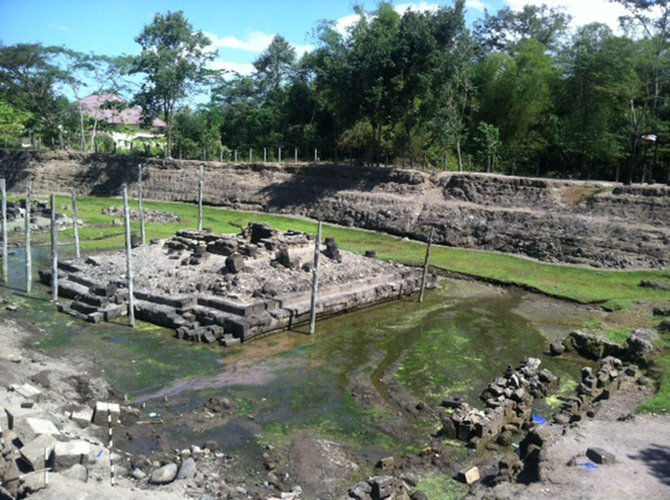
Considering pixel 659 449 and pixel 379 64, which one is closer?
pixel 659 449

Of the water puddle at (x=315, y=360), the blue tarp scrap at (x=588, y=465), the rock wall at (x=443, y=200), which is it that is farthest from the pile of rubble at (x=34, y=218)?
the blue tarp scrap at (x=588, y=465)

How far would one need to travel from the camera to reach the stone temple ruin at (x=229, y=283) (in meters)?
19.2

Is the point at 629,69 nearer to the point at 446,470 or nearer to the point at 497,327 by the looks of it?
the point at 497,327

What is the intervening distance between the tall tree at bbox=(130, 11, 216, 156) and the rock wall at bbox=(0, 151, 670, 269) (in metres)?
5.24

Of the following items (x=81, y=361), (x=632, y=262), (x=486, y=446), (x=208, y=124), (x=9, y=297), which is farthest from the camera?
(x=208, y=124)

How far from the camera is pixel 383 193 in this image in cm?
3969

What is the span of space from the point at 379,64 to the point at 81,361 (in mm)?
28773

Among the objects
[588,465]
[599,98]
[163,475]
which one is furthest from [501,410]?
[599,98]

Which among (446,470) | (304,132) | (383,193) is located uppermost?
(304,132)

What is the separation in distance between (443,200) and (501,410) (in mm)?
25176

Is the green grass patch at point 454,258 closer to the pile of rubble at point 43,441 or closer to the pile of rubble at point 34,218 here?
the pile of rubble at point 34,218

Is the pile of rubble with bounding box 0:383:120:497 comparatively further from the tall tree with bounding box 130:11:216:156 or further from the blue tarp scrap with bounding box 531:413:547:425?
the tall tree with bounding box 130:11:216:156

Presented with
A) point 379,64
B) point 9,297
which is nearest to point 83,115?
point 379,64

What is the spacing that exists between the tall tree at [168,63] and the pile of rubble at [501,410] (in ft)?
139
